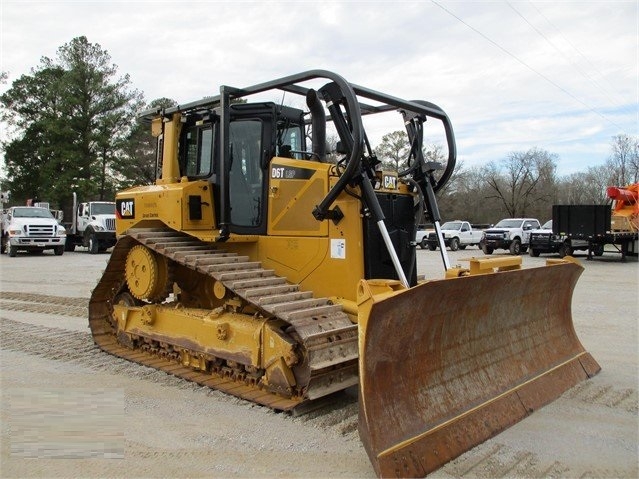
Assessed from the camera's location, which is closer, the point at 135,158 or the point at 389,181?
the point at 389,181

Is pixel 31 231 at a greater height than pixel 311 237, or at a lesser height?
lesser

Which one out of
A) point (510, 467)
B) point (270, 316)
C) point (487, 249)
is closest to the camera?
point (510, 467)

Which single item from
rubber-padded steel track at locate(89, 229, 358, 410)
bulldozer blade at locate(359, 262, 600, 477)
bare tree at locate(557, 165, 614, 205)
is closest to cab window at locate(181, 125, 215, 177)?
rubber-padded steel track at locate(89, 229, 358, 410)

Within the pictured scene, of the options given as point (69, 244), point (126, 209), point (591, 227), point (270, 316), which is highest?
point (126, 209)

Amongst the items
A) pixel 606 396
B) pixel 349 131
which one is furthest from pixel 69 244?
pixel 606 396

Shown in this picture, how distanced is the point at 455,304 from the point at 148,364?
137 inches

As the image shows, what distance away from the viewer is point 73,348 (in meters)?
6.84

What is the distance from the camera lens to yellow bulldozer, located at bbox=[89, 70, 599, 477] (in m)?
3.86

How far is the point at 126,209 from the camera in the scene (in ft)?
22.7

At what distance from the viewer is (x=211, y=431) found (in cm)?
421

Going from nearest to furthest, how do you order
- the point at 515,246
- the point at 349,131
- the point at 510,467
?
the point at 510,467 → the point at 349,131 → the point at 515,246

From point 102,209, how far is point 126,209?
741 inches

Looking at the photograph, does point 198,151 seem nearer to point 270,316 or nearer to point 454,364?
point 270,316

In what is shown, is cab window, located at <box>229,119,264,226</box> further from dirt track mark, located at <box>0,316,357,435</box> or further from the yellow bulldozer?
dirt track mark, located at <box>0,316,357,435</box>
